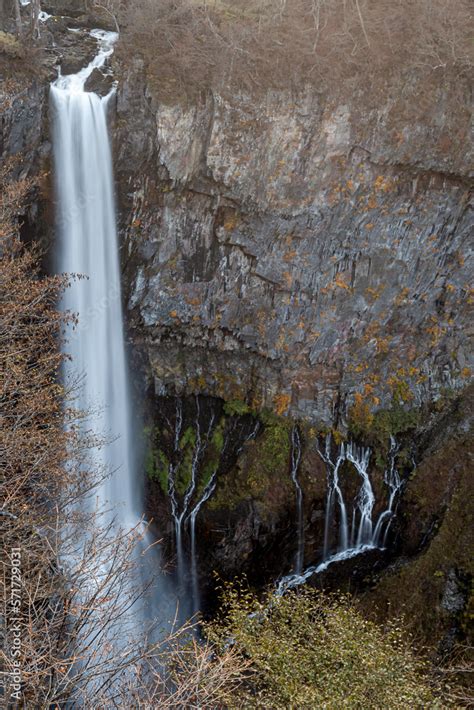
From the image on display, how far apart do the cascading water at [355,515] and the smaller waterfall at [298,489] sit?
0.37m

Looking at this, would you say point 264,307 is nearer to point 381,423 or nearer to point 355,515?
point 381,423

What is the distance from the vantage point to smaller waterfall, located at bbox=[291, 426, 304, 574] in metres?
15.3

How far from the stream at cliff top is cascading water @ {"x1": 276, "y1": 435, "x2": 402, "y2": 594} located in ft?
15.2

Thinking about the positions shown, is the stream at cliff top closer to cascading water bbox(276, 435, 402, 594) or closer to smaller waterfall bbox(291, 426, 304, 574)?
smaller waterfall bbox(291, 426, 304, 574)

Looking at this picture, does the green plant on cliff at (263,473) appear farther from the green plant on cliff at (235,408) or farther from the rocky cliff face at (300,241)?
the rocky cliff face at (300,241)

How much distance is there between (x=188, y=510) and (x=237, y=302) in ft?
19.9

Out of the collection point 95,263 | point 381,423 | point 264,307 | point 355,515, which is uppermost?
point 95,263

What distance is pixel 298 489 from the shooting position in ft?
52.5

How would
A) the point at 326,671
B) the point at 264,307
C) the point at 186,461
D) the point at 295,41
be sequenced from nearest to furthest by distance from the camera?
the point at 326,671 < the point at 295,41 < the point at 264,307 < the point at 186,461

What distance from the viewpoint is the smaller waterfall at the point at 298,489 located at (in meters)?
15.3

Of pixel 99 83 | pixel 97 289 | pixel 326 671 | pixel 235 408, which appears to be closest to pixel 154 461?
pixel 235 408

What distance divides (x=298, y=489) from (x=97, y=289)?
7913 mm

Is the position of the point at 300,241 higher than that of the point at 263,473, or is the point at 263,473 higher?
the point at 300,241

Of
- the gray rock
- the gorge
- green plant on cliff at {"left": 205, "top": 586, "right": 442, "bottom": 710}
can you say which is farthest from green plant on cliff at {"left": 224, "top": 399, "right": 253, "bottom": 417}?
the gray rock
